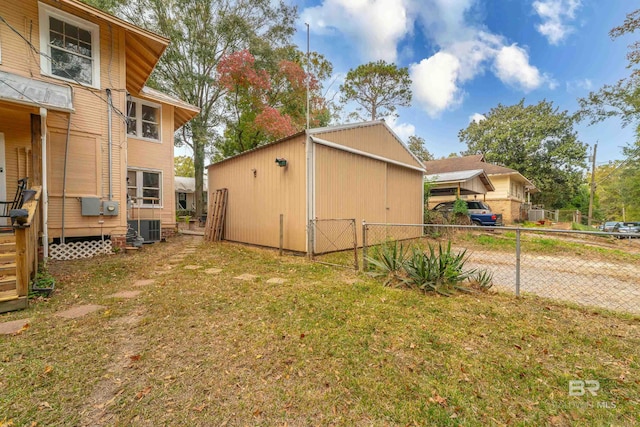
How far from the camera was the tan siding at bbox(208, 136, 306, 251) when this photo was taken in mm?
6977

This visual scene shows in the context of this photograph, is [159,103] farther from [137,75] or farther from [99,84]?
[99,84]

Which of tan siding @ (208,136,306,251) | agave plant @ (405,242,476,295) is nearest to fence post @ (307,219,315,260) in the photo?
tan siding @ (208,136,306,251)

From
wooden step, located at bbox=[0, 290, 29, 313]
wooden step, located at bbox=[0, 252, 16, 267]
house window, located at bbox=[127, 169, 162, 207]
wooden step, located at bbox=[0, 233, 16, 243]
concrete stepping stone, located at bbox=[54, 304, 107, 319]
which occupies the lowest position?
concrete stepping stone, located at bbox=[54, 304, 107, 319]

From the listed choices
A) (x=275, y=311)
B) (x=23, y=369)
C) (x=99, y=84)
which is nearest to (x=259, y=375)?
(x=275, y=311)

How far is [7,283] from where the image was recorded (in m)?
3.34

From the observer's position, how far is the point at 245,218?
8.80 m

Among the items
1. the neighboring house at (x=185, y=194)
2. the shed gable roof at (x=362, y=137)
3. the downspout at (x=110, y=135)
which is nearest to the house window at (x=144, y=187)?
the downspout at (x=110, y=135)

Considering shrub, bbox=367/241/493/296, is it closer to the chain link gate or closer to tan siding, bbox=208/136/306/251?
the chain link gate

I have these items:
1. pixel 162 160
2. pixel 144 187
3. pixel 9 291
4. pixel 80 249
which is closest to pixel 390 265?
pixel 9 291

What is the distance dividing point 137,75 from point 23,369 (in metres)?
9.41

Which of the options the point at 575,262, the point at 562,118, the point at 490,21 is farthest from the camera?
the point at 562,118

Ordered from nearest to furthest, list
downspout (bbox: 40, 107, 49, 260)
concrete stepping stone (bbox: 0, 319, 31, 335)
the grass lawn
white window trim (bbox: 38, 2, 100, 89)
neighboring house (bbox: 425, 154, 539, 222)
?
the grass lawn < concrete stepping stone (bbox: 0, 319, 31, 335) < downspout (bbox: 40, 107, 49, 260) < white window trim (bbox: 38, 2, 100, 89) < neighboring house (bbox: 425, 154, 539, 222)

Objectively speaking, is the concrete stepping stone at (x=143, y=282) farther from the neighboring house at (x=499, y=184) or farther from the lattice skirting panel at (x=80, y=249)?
the neighboring house at (x=499, y=184)

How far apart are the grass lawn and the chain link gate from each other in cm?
275
